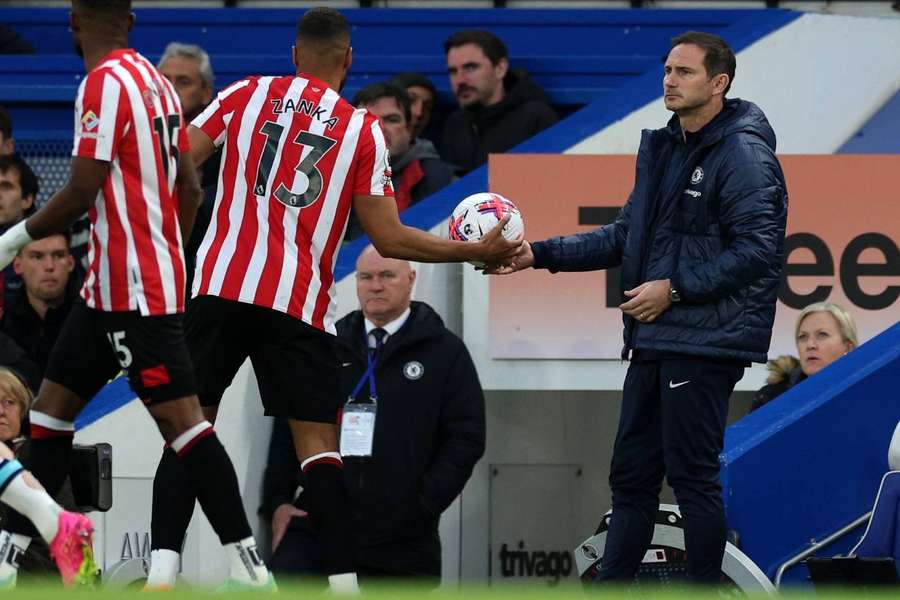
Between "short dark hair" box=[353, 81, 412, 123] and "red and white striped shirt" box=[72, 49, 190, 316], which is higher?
"short dark hair" box=[353, 81, 412, 123]

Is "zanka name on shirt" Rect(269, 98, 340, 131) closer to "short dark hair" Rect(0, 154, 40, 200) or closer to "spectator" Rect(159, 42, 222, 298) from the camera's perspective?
"spectator" Rect(159, 42, 222, 298)

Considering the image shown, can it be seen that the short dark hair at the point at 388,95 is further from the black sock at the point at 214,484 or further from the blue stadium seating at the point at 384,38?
the black sock at the point at 214,484

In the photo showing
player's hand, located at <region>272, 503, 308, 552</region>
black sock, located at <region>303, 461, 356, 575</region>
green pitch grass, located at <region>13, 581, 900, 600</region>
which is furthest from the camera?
player's hand, located at <region>272, 503, 308, 552</region>

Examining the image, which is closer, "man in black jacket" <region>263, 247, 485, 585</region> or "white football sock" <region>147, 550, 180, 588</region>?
"white football sock" <region>147, 550, 180, 588</region>

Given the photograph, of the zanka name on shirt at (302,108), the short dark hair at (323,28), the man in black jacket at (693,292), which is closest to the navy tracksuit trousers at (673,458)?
the man in black jacket at (693,292)

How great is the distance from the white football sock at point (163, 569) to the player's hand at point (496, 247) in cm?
148

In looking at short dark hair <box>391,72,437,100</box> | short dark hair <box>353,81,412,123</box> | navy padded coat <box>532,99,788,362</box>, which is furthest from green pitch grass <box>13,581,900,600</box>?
short dark hair <box>391,72,437,100</box>

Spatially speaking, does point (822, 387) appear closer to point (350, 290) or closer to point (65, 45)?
point (350, 290)

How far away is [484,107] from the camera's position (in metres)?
9.12

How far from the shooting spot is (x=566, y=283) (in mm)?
7758

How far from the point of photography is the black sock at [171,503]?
4.93 m

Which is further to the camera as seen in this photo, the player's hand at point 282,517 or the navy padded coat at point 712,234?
the player's hand at point 282,517

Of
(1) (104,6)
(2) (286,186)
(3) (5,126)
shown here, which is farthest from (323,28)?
(3) (5,126)

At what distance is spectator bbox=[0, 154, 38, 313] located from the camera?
8.16m
